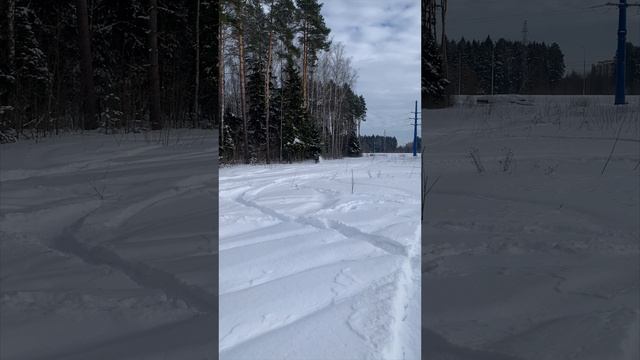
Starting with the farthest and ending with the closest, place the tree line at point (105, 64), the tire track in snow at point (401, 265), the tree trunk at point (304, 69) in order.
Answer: the tree line at point (105, 64) → the tree trunk at point (304, 69) → the tire track in snow at point (401, 265)

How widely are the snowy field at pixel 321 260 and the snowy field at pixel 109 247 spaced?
14cm

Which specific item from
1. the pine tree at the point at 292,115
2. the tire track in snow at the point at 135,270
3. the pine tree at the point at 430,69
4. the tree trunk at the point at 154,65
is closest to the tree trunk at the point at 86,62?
the tree trunk at the point at 154,65

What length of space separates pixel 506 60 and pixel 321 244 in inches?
28.8

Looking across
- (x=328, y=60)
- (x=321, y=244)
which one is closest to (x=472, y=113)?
(x=328, y=60)

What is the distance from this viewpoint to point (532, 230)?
102cm

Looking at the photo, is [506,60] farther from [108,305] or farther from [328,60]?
[108,305]

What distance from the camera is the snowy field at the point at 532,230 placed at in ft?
2.77

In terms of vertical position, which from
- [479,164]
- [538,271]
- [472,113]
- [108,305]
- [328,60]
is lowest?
[108,305]

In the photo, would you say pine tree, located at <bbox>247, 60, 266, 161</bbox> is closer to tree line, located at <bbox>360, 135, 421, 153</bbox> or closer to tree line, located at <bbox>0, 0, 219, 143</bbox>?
tree line, located at <bbox>0, 0, 219, 143</bbox>

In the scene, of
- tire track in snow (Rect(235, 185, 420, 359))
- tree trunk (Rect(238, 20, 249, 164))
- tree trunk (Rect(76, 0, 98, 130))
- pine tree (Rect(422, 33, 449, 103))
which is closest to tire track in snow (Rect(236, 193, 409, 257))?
tire track in snow (Rect(235, 185, 420, 359))

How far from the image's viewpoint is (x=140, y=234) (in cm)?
118

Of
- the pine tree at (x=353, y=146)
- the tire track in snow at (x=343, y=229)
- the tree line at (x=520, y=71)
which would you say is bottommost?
A: the tire track in snow at (x=343, y=229)

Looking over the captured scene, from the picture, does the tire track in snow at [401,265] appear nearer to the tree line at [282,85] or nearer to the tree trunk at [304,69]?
the tree line at [282,85]

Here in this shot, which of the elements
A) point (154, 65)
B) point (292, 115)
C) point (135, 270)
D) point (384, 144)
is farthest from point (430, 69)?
point (135, 270)
